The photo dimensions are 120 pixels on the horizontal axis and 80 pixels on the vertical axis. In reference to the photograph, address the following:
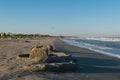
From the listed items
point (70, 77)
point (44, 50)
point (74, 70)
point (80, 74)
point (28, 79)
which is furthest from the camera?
point (44, 50)

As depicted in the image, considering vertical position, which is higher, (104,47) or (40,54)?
(40,54)

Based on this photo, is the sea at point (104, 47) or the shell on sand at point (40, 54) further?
the sea at point (104, 47)

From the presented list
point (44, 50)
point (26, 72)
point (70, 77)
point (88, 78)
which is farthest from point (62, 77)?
point (44, 50)

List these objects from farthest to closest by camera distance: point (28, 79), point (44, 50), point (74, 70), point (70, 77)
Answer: point (44, 50)
point (74, 70)
point (70, 77)
point (28, 79)

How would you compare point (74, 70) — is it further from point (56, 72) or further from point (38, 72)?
point (38, 72)

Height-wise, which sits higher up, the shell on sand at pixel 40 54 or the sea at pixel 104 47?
the shell on sand at pixel 40 54

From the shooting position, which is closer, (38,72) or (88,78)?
(88,78)

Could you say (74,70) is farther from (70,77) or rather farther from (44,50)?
(44,50)

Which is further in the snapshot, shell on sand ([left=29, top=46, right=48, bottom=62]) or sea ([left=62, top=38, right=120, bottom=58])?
sea ([left=62, top=38, right=120, bottom=58])

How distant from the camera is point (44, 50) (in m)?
13.3

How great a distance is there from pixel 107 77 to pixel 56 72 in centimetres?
204

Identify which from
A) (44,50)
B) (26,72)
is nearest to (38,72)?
(26,72)

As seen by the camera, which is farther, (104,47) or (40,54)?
(104,47)

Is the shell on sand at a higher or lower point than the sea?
higher
